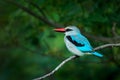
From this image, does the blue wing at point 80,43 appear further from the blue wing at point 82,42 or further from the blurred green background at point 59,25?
the blurred green background at point 59,25

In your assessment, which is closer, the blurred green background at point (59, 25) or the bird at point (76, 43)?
the bird at point (76, 43)

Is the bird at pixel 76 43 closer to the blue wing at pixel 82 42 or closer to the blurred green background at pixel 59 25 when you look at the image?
the blue wing at pixel 82 42

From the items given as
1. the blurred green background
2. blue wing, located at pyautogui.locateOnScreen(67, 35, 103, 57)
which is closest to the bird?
blue wing, located at pyautogui.locateOnScreen(67, 35, 103, 57)

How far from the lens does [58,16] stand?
31.8 ft

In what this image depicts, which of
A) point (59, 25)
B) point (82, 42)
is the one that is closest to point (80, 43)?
point (82, 42)

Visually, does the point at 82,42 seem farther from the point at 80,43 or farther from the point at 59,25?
the point at 59,25

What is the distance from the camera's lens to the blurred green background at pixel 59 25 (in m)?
8.77

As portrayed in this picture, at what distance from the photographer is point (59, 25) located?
9.15 m

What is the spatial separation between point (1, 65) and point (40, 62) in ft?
2.61

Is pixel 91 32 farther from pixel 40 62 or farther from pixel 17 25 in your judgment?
pixel 40 62

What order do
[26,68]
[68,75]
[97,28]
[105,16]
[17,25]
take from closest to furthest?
[105,16] < [97,28] < [17,25] < [68,75] < [26,68]

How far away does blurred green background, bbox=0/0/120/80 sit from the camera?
8766 millimetres

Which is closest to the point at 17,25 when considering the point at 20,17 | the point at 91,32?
the point at 20,17

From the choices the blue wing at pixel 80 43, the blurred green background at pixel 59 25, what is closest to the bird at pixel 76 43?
the blue wing at pixel 80 43
